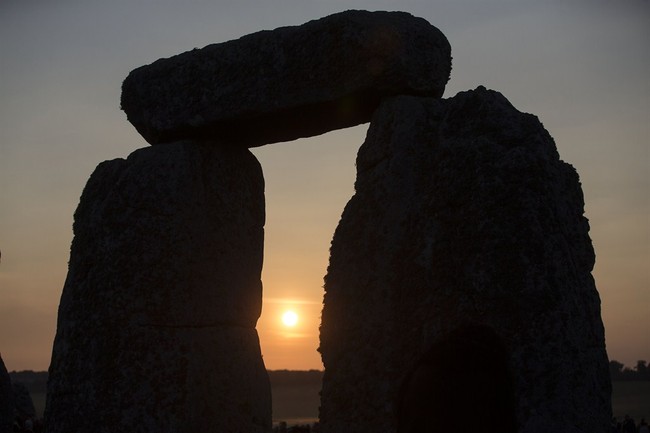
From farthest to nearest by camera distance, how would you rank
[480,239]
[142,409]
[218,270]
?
1. [218,270]
2. [142,409]
3. [480,239]

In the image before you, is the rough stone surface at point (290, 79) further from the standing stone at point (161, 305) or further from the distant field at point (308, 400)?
the distant field at point (308, 400)

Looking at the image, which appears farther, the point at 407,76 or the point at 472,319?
the point at 407,76

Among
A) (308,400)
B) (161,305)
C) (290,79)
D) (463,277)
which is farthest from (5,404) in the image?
(308,400)

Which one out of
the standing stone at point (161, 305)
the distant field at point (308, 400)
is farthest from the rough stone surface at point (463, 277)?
the distant field at point (308, 400)

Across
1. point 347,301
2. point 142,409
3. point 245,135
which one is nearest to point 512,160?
point 347,301

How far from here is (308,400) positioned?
1873 inches

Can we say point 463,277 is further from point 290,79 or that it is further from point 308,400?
point 308,400

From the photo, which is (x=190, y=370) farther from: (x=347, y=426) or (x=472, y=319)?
(x=472, y=319)

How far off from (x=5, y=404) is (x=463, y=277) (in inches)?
175

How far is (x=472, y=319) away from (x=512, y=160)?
→ 892 mm

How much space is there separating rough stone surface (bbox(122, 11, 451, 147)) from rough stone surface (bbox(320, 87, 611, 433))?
0.29 metres

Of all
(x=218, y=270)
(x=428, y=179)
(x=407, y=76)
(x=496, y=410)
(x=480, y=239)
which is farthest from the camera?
(x=218, y=270)

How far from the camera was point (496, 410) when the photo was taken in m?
4.46

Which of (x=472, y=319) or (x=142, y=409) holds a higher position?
(x=472, y=319)
